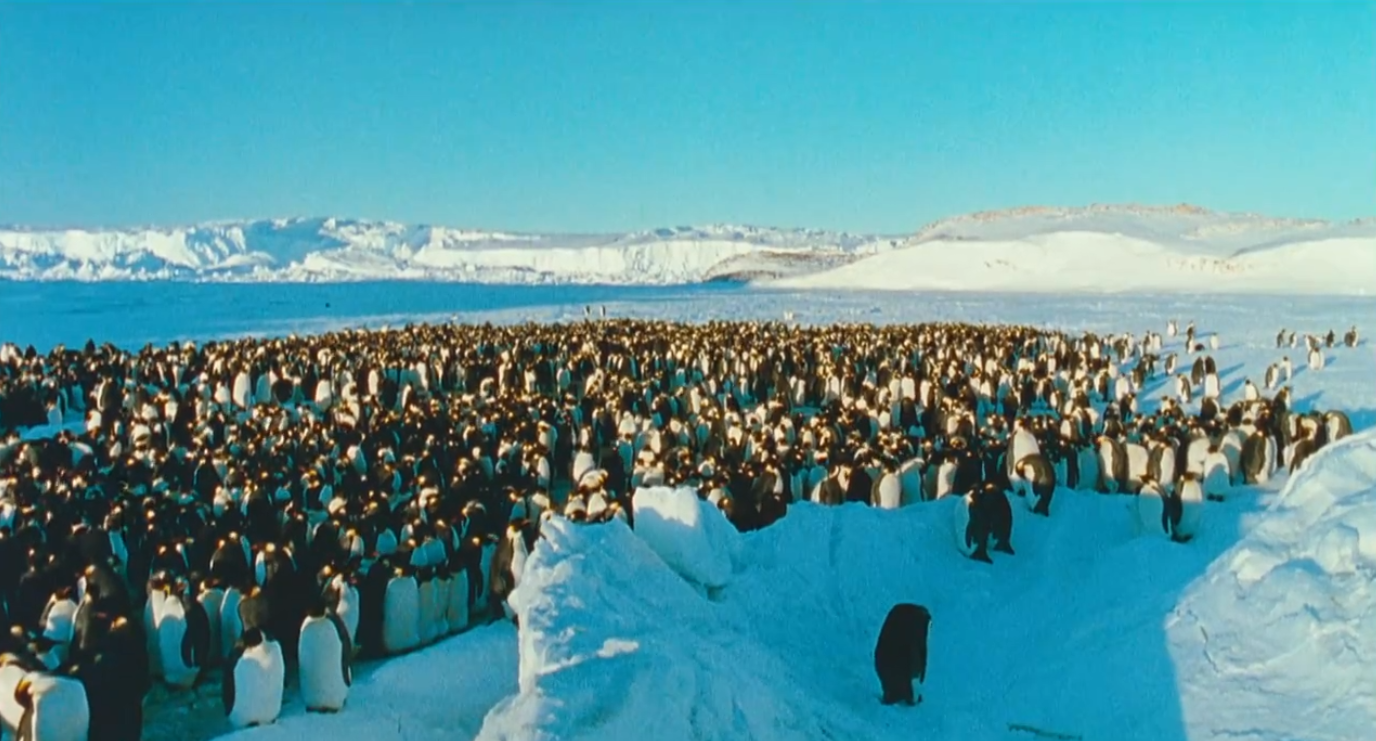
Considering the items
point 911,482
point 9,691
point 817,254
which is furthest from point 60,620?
point 817,254

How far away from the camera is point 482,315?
3788cm

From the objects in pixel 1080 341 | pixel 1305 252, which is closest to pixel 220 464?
pixel 1080 341

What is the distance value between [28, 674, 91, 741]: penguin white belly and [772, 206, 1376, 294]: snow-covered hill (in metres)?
49.2

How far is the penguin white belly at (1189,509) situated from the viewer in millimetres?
9258

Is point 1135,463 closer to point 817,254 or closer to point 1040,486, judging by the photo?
point 1040,486

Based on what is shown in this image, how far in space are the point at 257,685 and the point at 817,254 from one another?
105 m

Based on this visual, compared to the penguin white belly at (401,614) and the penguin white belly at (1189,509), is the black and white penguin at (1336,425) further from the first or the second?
the penguin white belly at (401,614)

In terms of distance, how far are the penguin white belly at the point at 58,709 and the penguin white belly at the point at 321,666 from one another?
1100mm

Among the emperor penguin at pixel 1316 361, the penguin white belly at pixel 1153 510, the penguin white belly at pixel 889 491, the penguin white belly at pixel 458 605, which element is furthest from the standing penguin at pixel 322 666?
the emperor penguin at pixel 1316 361

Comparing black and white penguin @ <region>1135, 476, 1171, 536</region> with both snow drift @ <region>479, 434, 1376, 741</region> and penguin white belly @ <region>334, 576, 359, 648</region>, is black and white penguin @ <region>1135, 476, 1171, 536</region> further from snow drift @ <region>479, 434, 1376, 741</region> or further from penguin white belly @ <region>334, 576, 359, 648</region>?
penguin white belly @ <region>334, 576, 359, 648</region>

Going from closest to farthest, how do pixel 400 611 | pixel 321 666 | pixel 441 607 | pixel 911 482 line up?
pixel 321 666 < pixel 400 611 < pixel 441 607 < pixel 911 482

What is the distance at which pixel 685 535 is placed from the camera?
7.04 meters

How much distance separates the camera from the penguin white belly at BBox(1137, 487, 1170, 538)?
9.35 meters

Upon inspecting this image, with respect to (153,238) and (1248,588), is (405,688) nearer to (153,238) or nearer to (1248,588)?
(1248,588)
